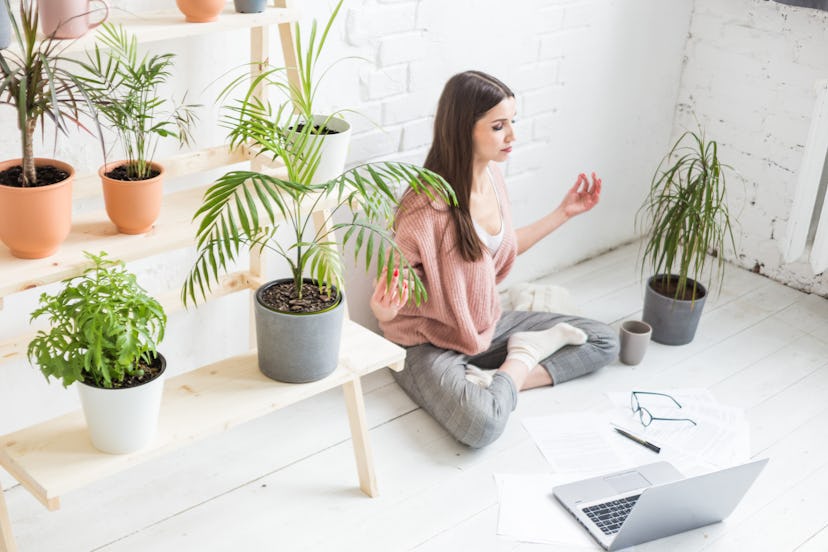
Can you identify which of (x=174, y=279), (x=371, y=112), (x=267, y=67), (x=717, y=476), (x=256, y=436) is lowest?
(x=256, y=436)

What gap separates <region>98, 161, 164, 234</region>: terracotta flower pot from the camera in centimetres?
167

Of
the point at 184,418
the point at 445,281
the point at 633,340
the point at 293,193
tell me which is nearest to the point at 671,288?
the point at 633,340

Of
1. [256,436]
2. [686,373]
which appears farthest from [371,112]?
[686,373]

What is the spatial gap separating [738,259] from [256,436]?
5.86 ft

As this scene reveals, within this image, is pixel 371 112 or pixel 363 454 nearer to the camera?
pixel 363 454

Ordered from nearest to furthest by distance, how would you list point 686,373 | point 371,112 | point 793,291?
point 371,112 → point 686,373 → point 793,291

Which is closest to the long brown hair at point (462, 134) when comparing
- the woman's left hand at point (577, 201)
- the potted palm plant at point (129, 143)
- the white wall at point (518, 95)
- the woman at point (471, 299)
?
the woman at point (471, 299)

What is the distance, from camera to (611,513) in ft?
6.82

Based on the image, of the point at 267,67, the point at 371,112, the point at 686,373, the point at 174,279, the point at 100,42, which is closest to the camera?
the point at 100,42

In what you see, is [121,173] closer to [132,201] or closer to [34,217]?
[132,201]

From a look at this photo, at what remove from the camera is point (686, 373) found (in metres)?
2.66

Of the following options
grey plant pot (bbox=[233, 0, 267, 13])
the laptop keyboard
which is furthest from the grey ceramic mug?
grey plant pot (bbox=[233, 0, 267, 13])

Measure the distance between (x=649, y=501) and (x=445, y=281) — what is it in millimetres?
749

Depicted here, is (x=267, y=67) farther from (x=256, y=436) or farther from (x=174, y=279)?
(x=256, y=436)
